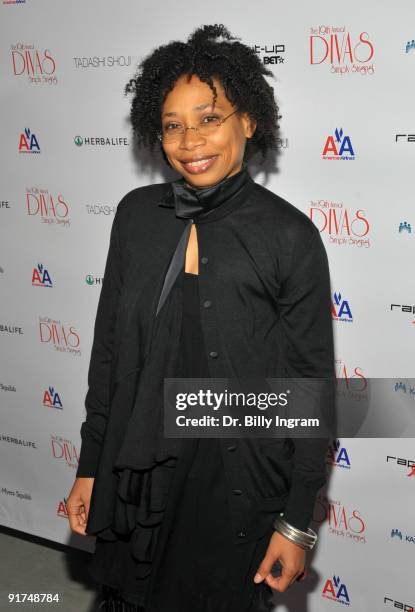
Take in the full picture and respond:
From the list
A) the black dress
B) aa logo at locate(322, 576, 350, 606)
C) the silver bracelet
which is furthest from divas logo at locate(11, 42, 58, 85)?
aa logo at locate(322, 576, 350, 606)

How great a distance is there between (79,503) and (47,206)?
1325mm

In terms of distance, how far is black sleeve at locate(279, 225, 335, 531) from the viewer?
1.68 m

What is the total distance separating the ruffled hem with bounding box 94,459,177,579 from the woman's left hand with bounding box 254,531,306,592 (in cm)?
27

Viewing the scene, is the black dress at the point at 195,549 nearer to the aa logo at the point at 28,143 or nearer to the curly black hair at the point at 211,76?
the curly black hair at the point at 211,76

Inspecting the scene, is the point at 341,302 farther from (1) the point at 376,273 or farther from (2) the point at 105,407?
(2) the point at 105,407

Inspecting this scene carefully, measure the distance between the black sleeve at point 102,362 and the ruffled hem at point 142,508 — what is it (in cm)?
15

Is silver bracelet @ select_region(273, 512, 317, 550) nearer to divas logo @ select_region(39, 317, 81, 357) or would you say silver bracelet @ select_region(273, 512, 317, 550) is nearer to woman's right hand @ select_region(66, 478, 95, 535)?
woman's right hand @ select_region(66, 478, 95, 535)

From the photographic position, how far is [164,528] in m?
1.77

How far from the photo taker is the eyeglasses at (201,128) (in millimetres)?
Result: 1667

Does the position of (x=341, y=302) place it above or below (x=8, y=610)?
above

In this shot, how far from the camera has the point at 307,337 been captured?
1.69 m

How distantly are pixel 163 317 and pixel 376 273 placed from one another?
34.2 inches

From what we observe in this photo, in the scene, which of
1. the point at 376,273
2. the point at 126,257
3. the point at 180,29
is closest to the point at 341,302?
the point at 376,273

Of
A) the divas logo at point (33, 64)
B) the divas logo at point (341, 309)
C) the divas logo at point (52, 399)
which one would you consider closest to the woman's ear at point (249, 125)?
the divas logo at point (341, 309)
